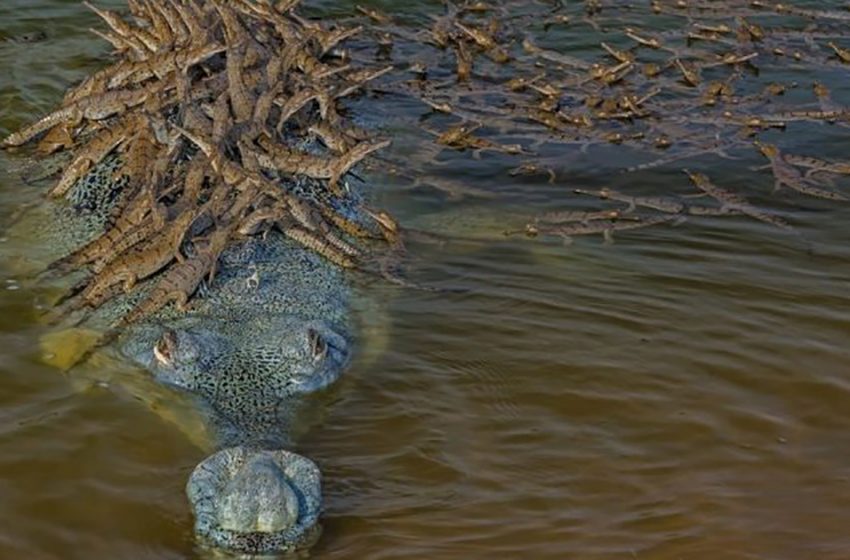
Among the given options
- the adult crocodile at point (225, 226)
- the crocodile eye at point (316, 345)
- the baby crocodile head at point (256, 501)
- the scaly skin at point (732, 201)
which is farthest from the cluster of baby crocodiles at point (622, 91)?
the baby crocodile head at point (256, 501)

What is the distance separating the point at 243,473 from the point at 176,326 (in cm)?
162

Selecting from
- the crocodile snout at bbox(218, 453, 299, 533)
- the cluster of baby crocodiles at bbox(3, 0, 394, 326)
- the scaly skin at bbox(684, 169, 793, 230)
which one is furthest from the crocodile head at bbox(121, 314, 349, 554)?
the scaly skin at bbox(684, 169, 793, 230)

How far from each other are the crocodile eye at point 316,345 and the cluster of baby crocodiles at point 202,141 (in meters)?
0.79

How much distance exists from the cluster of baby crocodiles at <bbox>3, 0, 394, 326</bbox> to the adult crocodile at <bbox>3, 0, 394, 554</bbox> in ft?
0.04

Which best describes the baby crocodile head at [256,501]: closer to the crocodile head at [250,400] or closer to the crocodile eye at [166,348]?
the crocodile head at [250,400]

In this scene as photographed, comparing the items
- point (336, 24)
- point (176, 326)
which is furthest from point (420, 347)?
point (336, 24)

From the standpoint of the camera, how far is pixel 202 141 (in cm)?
766

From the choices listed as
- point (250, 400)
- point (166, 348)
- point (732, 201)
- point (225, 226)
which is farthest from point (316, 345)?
point (732, 201)

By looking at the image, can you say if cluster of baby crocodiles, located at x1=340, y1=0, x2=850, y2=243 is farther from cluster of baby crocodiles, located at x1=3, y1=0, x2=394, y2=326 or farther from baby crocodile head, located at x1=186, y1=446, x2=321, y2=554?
baby crocodile head, located at x1=186, y1=446, x2=321, y2=554

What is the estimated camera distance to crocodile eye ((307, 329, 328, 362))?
611 centimetres

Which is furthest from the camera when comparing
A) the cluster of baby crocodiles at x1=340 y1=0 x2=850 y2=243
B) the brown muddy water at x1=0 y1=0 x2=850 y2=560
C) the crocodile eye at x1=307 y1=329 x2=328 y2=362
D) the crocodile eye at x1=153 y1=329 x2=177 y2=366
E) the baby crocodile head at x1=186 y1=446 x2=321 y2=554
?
the cluster of baby crocodiles at x1=340 y1=0 x2=850 y2=243

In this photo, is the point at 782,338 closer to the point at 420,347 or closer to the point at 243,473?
the point at 420,347

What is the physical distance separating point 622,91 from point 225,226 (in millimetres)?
4273

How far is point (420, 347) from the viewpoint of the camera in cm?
668
